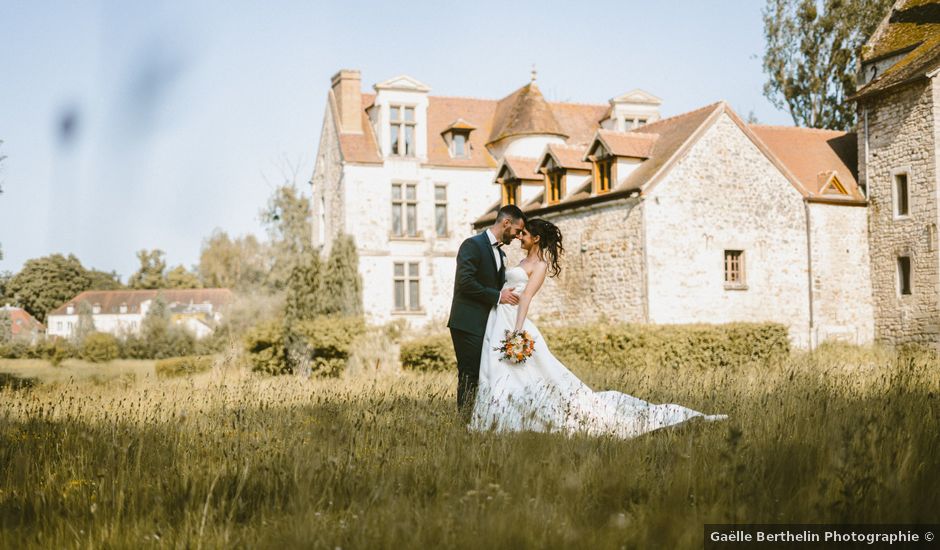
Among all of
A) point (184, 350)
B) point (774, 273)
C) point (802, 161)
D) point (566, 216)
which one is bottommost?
point (184, 350)

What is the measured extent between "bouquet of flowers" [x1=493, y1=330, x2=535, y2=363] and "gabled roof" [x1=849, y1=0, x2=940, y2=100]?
63.4 ft

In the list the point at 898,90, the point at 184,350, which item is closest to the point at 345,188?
the point at 898,90

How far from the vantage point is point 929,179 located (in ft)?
74.1

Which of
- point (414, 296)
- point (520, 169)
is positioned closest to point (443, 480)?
point (520, 169)

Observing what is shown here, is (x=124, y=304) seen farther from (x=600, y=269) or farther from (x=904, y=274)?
(x=904, y=274)

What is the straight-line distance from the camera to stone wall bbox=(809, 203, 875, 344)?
24.1m

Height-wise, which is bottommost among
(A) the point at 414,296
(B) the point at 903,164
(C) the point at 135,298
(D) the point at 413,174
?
(A) the point at 414,296

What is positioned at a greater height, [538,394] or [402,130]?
[402,130]

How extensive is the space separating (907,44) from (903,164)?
354 centimetres

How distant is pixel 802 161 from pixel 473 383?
70.0 feet

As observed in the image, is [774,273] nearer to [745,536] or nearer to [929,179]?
[929,179]

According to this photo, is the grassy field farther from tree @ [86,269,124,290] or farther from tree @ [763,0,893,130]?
tree @ [86,269,124,290]

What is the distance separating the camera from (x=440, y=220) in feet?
105

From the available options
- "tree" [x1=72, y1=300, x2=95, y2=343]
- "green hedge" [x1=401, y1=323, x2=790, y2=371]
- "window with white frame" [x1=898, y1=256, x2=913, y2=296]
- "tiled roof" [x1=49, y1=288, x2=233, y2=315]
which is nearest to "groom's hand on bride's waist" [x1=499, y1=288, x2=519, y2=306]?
"green hedge" [x1=401, y1=323, x2=790, y2=371]
